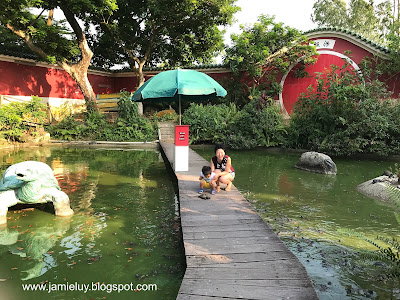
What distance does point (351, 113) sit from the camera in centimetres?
1246

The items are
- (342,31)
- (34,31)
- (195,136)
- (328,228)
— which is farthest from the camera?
(342,31)

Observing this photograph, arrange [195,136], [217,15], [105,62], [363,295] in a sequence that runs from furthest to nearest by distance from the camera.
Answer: [105,62], [217,15], [195,136], [363,295]

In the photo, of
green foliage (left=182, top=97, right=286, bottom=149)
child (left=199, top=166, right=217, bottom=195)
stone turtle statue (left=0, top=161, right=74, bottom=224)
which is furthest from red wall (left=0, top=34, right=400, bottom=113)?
stone turtle statue (left=0, top=161, right=74, bottom=224)

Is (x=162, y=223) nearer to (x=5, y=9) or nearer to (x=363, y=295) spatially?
(x=363, y=295)

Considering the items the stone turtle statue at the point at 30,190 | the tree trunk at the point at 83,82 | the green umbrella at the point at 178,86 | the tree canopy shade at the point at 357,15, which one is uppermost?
the tree canopy shade at the point at 357,15

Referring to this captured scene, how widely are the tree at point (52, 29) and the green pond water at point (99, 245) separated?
10.3m

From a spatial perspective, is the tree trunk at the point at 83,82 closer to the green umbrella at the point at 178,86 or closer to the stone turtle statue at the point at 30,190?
the green umbrella at the point at 178,86

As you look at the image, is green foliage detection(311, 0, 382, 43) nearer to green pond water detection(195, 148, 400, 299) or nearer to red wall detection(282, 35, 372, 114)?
red wall detection(282, 35, 372, 114)

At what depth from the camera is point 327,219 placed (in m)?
5.14

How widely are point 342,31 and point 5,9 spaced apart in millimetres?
16554

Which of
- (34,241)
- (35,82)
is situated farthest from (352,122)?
(35,82)

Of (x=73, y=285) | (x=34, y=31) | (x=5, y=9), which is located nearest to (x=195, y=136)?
(x=34, y=31)

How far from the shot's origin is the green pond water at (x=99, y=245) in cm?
306

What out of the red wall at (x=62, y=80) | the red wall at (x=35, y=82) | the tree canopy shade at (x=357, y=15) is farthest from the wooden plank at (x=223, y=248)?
the tree canopy shade at (x=357, y=15)
